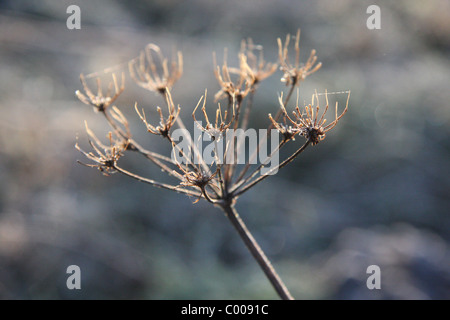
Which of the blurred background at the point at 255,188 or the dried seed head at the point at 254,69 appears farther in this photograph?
the blurred background at the point at 255,188

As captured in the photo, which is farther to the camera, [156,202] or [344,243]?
[156,202]

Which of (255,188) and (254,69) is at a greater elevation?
(255,188)

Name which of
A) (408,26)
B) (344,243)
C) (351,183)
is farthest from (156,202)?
(408,26)

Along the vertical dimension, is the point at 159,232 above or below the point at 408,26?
below

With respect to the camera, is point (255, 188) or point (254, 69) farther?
point (255, 188)

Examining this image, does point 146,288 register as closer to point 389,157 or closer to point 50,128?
point 50,128

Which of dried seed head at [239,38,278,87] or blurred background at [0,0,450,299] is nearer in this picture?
dried seed head at [239,38,278,87]

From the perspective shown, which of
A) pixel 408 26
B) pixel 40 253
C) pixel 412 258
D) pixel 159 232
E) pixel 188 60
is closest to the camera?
pixel 412 258

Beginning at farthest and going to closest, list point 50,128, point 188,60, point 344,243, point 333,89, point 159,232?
1. point 188,60
2. point 333,89
3. point 50,128
4. point 159,232
5. point 344,243
